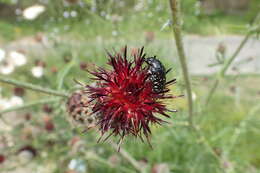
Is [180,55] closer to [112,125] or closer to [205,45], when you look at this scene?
[112,125]

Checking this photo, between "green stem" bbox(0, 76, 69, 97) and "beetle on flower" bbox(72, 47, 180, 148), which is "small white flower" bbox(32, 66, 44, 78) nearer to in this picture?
"green stem" bbox(0, 76, 69, 97)

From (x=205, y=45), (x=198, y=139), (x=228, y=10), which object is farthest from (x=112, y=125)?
(x=228, y=10)

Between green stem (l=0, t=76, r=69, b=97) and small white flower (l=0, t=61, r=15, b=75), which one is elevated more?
small white flower (l=0, t=61, r=15, b=75)

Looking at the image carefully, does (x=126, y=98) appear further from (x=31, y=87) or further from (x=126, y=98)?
(x=31, y=87)

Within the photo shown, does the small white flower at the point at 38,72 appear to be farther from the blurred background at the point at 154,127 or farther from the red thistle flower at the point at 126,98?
the red thistle flower at the point at 126,98

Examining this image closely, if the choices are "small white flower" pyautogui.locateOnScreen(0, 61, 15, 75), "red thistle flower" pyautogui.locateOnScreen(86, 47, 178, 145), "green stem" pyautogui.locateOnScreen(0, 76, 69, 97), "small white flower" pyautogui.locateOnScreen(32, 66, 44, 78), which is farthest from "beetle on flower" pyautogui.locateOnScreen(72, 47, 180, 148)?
"small white flower" pyautogui.locateOnScreen(0, 61, 15, 75)
